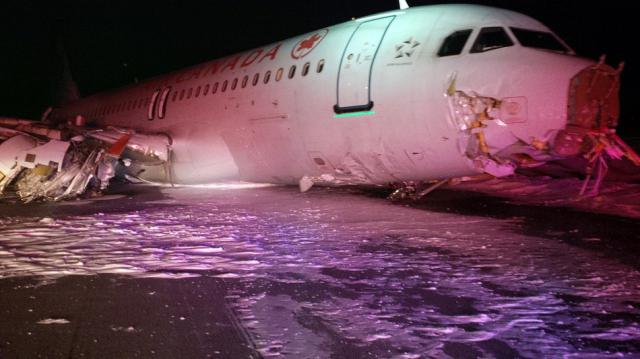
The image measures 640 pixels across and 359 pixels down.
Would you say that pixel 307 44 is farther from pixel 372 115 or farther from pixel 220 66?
pixel 220 66

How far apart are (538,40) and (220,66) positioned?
6983 mm

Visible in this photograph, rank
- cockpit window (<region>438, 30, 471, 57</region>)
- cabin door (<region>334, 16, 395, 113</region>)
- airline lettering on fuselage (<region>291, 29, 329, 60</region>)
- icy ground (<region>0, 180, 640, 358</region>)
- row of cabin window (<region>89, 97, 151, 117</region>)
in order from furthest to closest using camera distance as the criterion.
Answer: row of cabin window (<region>89, 97, 151, 117</region>) → airline lettering on fuselage (<region>291, 29, 329, 60</region>) → cabin door (<region>334, 16, 395, 113</region>) → cockpit window (<region>438, 30, 471, 57</region>) → icy ground (<region>0, 180, 640, 358</region>)

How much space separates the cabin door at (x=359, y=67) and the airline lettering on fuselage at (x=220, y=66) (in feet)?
7.06

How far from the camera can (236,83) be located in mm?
10281

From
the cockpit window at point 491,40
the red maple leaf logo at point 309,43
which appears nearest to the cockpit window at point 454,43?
the cockpit window at point 491,40

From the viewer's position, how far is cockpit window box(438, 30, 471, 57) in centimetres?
674

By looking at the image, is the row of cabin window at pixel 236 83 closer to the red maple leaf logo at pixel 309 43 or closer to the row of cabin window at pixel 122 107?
the red maple leaf logo at pixel 309 43

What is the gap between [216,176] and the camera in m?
11.1

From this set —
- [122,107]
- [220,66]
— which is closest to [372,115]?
[220,66]

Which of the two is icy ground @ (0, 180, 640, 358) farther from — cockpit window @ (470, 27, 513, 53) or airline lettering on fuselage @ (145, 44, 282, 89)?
airline lettering on fuselage @ (145, 44, 282, 89)

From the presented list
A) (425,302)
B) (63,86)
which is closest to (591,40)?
(63,86)

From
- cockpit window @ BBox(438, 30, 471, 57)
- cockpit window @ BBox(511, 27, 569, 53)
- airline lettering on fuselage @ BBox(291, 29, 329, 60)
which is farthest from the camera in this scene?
airline lettering on fuselage @ BBox(291, 29, 329, 60)

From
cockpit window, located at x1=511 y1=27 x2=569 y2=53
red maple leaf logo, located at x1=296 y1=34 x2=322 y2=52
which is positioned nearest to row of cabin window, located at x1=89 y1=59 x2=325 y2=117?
red maple leaf logo, located at x1=296 y1=34 x2=322 y2=52

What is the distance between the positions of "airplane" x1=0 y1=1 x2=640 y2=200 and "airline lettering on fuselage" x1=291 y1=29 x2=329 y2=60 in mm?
37
